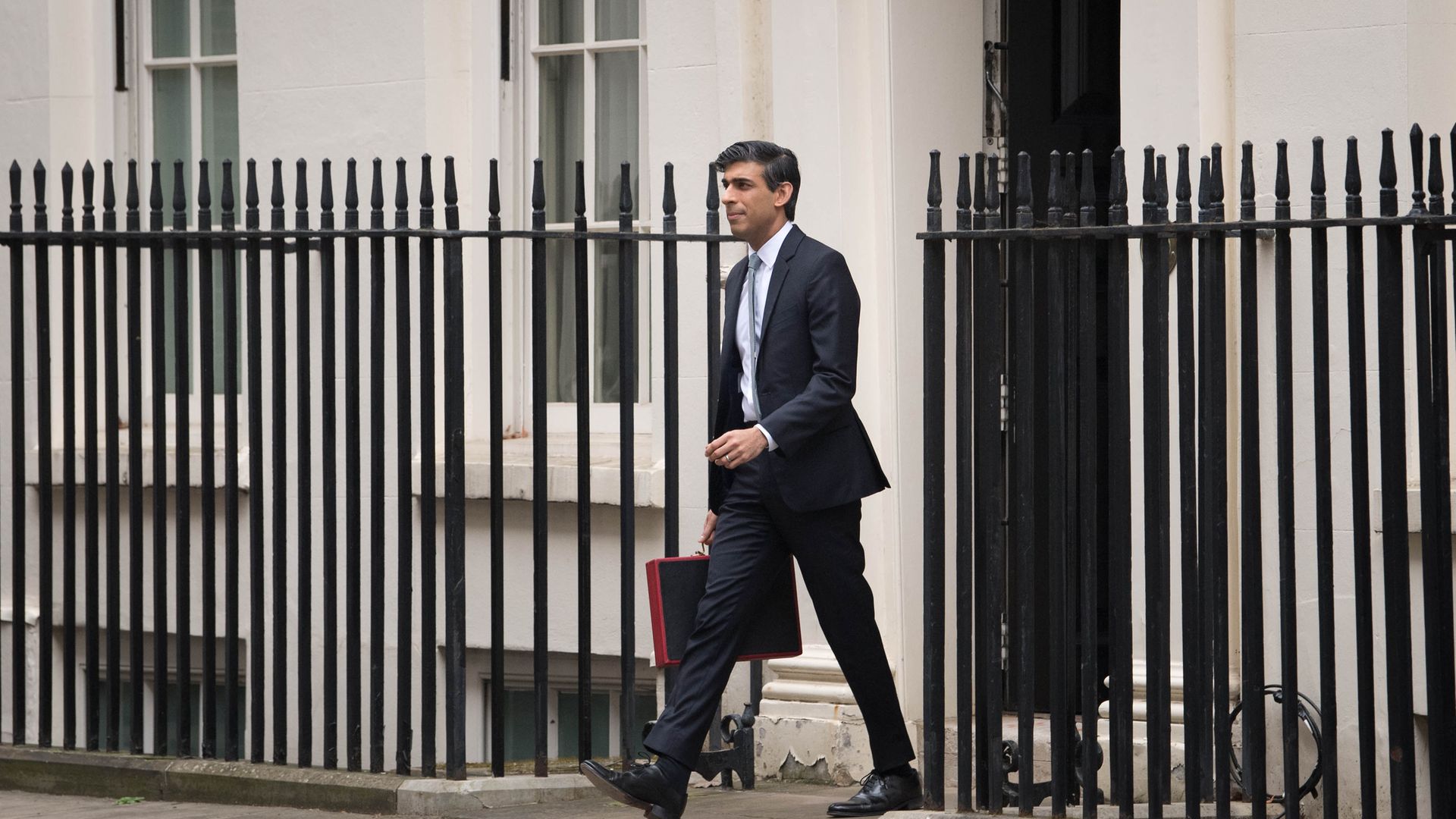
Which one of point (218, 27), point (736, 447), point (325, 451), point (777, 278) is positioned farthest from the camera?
point (218, 27)

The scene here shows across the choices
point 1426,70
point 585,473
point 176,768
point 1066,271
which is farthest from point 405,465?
point 1426,70

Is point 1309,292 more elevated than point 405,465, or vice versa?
point 1309,292

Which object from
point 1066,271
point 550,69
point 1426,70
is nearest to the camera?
point 1066,271

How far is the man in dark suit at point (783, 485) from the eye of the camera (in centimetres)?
508

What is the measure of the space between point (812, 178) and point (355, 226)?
1778 millimetres

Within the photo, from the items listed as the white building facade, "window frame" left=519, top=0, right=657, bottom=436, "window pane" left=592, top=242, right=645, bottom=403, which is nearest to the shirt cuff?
the white building facade

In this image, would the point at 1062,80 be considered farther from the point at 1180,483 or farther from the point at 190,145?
the point at 190,145

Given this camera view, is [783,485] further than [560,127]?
No

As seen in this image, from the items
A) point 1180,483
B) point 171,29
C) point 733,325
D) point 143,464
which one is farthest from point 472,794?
point 171,29

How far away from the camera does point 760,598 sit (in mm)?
5266

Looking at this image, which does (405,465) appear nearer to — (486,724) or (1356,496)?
(486,724)

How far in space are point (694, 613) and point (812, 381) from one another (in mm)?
830

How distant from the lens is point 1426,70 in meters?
5.79

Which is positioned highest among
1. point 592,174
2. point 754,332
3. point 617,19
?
point 617,19
